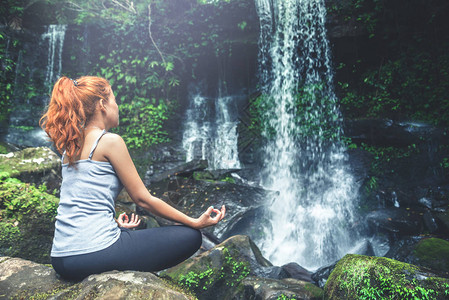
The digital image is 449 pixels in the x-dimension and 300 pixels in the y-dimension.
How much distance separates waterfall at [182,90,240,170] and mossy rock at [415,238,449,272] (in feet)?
21.8

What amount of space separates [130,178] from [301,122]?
8.99 metres

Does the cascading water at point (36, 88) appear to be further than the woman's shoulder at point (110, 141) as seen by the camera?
Yes

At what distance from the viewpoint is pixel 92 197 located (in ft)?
5.71

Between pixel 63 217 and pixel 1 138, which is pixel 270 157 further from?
pixel 1 138

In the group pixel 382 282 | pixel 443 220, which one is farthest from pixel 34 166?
pixel 443 220

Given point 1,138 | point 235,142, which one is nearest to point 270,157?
point 235,142

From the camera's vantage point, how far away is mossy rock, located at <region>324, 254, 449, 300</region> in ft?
7.91

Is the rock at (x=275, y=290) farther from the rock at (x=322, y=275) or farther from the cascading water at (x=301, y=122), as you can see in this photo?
the cascading water at (x=301, y=122)

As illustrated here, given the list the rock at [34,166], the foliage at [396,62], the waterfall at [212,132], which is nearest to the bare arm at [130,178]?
the rock at [34,166]

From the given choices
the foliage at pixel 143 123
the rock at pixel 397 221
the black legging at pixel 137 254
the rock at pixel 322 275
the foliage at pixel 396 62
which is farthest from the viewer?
the foliage at pixel 143 123

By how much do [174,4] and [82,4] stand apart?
163 inches

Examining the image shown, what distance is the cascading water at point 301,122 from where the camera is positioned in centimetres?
819

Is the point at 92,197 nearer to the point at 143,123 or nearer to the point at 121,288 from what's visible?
the point at 121,288

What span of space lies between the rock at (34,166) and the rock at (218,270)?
3.30 metres
